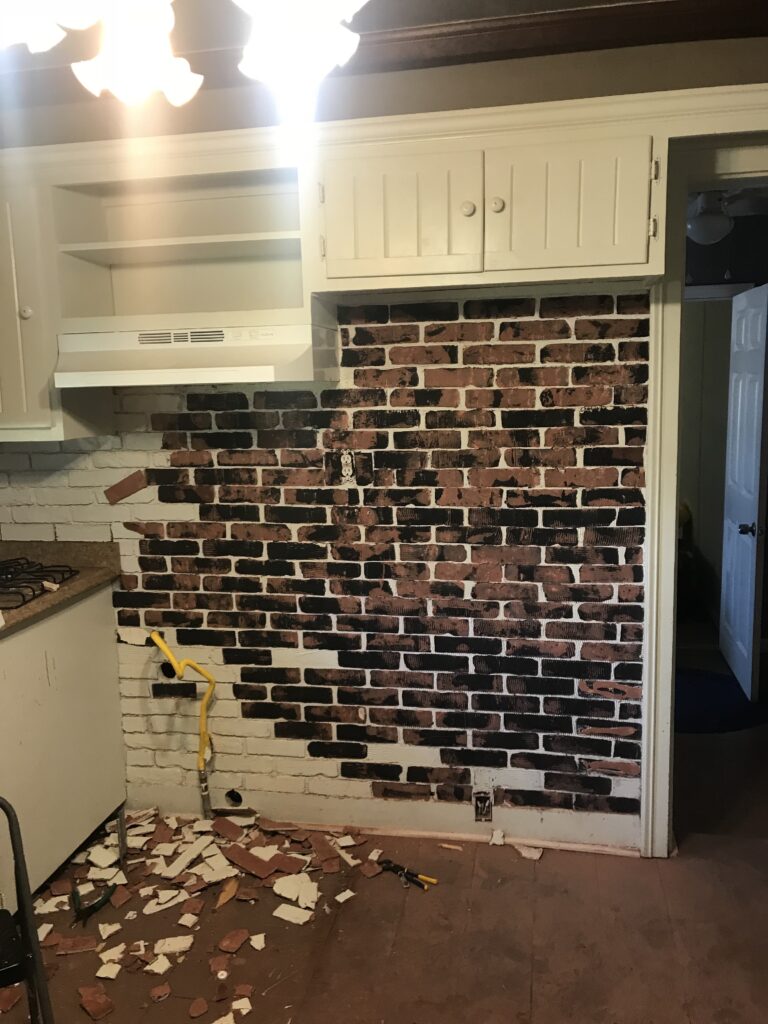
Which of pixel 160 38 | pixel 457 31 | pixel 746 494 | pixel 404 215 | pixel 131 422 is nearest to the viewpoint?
pixel 160 38

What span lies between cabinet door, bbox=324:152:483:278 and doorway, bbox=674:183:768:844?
0.92m

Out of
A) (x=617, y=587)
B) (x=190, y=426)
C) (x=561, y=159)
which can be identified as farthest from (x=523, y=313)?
(x=190, y=426)

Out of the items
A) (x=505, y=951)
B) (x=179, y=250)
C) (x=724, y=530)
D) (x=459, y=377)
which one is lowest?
(x=505, y=951)

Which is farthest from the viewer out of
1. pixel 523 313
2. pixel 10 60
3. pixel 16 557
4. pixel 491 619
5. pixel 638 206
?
pixel 16 557

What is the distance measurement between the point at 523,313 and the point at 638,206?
1.53 ft

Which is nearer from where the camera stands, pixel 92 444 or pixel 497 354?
pixel 497 354

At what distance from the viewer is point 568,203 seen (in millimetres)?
2143

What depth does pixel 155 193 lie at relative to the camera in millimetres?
2553

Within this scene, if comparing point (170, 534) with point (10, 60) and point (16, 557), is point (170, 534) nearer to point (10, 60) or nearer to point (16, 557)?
point (16, 557)

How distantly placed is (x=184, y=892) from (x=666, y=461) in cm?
200

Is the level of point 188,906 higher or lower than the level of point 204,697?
lower

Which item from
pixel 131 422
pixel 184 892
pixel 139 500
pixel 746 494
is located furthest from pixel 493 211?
pixel 746 494

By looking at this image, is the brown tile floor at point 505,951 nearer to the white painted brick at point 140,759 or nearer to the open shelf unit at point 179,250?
the white painted brick at point 140,759

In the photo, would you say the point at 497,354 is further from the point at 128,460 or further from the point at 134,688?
the point at 134,688
